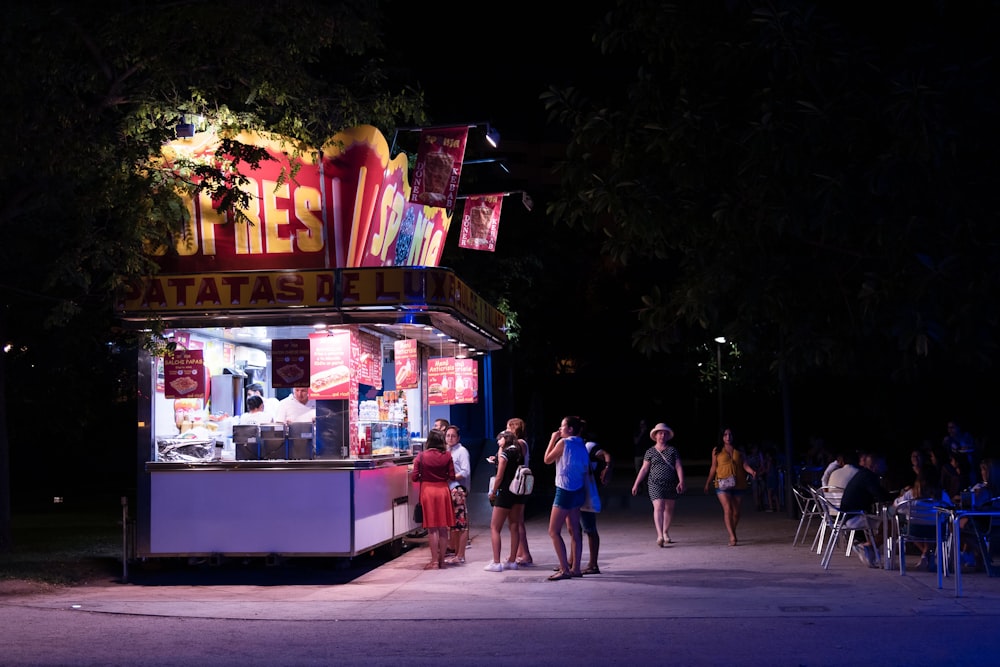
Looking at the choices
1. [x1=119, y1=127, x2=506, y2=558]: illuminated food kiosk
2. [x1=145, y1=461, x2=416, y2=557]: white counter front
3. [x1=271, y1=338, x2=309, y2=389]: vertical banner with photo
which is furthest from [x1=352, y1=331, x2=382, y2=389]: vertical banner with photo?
[x1=145, y1=461, x2=416, y2=557]: white counter front

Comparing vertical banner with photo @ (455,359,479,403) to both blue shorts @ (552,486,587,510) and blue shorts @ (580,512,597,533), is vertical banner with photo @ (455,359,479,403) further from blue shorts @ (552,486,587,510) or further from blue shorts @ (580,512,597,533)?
blue shorts @ (552,486,587,510)

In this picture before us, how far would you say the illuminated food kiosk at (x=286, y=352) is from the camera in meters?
14.3

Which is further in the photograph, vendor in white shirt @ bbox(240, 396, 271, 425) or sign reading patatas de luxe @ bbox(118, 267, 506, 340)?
vendor in white shirt @ bbox(240, 396, 271, 425)

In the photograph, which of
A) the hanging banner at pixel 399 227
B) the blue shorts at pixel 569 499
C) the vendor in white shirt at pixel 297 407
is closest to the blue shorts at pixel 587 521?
the blue shorts at pixel 569 499

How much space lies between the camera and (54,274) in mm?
14133

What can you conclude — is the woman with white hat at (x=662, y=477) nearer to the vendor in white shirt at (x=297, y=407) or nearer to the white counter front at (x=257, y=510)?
the white counter front at (x=257, y=510)

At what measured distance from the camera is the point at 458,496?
15.5 meters

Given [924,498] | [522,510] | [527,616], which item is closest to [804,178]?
[527,616]

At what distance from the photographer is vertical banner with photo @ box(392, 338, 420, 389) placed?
1683cm

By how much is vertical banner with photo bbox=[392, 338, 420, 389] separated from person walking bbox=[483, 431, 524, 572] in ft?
8.90

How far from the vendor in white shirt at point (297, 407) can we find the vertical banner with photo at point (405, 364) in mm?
1758

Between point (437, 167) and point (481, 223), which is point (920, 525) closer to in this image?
point (437, 167)

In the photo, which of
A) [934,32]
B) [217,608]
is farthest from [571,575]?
[934,32]

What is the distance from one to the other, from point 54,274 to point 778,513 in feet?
49.4
